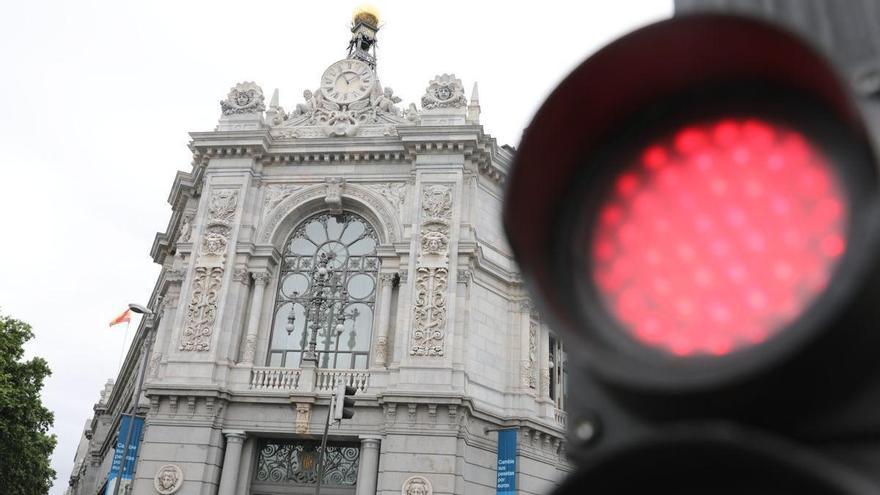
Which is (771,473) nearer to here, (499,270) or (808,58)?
(808,58)

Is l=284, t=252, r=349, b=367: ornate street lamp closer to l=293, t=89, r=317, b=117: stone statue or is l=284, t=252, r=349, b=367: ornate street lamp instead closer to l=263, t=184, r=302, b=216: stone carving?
l=263, t=184, r=302, b=216: stone carving

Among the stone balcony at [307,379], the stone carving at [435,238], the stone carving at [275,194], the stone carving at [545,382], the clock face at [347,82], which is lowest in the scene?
the stone balcony at [307,379]

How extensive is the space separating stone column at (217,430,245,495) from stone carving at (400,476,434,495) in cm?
507

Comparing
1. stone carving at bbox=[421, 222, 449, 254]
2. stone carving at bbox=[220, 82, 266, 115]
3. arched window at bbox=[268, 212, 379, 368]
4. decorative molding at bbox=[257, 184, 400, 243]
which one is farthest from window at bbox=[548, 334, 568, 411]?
stone carving at bbox=[220, 82, 266, 115]

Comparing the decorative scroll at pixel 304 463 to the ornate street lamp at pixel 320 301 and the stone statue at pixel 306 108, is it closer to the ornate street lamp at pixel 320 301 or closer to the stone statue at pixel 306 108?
the ornate street lamp at pixel 320 301

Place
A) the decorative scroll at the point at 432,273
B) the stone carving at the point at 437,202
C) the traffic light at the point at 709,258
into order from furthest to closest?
the stone carving at the point at 437,202 < the decorative scroll at the point at 432,273 < the traffic light at the point at 709,258

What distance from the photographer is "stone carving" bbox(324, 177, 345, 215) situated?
26.0 meters

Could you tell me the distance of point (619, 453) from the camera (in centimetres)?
114

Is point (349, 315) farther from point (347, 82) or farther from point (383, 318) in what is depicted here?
point (347, 82)

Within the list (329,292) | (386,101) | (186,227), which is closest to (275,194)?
(329,292)

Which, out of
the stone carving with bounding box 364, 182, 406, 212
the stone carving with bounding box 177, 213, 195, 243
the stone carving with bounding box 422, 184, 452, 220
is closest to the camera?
the stone carving with bounding box 422, 184, 452, 220

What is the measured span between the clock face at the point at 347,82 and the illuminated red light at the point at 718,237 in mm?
26685

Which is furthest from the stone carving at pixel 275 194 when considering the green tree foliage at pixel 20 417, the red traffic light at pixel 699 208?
the red traffic light at pixel 699 208

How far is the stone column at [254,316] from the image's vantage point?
24.3 meters
